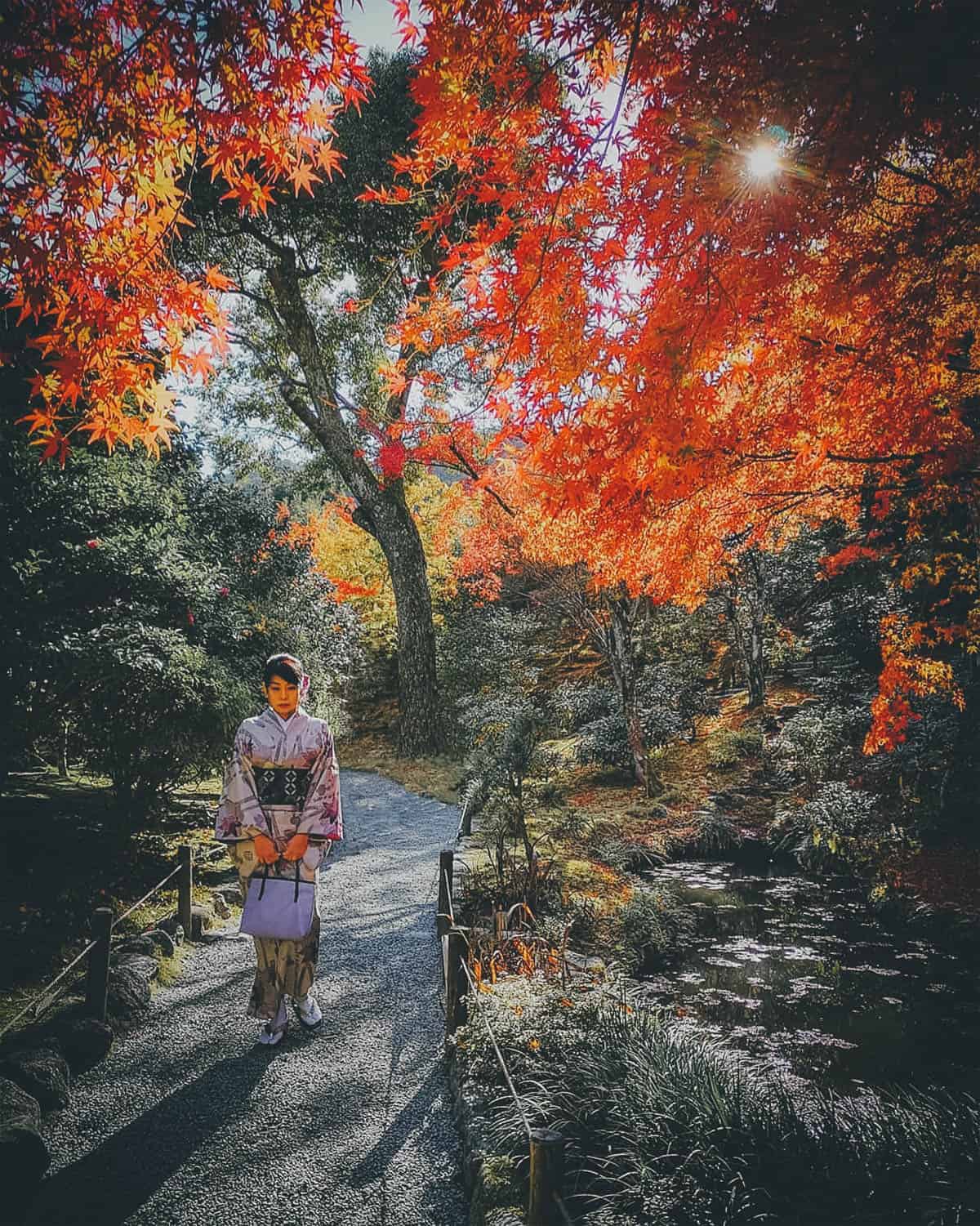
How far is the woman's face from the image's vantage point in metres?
3.60

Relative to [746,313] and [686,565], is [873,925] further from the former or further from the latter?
[746,313]

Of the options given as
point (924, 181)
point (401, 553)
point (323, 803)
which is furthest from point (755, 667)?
point (323, 803)

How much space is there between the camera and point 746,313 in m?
4.09

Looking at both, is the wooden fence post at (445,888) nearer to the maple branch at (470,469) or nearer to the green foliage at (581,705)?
the maple branch at (470,469)

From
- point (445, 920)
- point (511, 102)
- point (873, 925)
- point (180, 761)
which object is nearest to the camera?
point (511, 102)

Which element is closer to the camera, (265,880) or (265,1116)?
(265,1116)

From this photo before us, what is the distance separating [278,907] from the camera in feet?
11.6

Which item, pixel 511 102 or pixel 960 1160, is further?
pixel 511 102

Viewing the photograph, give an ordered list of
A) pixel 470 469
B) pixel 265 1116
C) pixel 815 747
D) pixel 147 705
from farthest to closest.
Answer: pixel 470 469
pixel 815 747
pixel 147 705
pixel 265 1116

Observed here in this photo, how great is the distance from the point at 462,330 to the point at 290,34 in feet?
12.5

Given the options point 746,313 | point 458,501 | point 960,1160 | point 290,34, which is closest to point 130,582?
point 290,34

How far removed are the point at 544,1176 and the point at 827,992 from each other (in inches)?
184

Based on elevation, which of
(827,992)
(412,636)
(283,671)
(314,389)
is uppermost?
(314,389)

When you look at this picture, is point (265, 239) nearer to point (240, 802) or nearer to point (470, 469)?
point (470, 469)
